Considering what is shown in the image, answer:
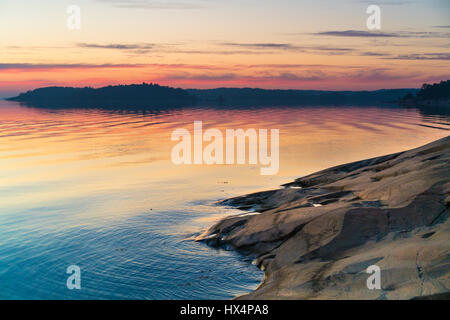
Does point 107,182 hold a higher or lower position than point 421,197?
lower

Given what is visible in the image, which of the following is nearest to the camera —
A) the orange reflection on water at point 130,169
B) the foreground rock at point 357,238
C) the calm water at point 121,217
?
the foreground rock at point 357,238

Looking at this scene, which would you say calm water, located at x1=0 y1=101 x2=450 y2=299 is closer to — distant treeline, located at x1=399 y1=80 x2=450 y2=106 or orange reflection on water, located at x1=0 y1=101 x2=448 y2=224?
orange reflection on water, located at x1=0 y1=101 x2=448 y2=224

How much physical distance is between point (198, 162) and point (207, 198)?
1152 cm

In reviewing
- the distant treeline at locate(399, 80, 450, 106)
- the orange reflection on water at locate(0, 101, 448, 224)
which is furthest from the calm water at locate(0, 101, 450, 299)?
the distant treeline at locate(399, 80, 450, 106)

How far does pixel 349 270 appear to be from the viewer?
34.3ft

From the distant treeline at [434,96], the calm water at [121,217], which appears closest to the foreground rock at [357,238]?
the calm water at [121,217]

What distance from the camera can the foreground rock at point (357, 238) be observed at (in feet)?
31.3

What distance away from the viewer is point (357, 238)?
12.6 meters

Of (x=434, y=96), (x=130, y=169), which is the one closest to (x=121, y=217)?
(x=130, y=169)

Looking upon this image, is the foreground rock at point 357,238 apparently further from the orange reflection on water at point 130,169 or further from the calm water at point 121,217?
the orange reflection on water at point 130,169

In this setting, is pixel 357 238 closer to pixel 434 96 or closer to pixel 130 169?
pixel 130 169

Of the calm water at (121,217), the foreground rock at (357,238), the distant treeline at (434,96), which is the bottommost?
the calm water at (121,217)
